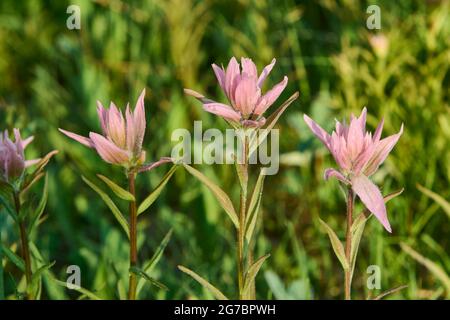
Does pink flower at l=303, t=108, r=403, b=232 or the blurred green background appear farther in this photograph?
the blurred green background

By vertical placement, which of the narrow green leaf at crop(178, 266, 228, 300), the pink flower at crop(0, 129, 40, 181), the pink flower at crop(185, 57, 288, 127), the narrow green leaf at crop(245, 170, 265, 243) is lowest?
the narrow green leaf at crop(178, 266, 228, 300)

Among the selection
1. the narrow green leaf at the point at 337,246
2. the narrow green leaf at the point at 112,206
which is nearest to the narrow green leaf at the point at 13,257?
the narrow green leaf at the point at 112,206

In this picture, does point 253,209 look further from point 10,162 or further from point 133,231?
point 10,162

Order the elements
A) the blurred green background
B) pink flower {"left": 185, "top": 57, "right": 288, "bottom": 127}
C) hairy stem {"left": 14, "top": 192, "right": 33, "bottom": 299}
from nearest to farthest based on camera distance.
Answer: pink flower {"left": 185, "top": 57, "right": 288, "bottom": 127} < hairy stem {"left": 14, "top": 192, "right": 33, "bottom": 299} < the blurred green background

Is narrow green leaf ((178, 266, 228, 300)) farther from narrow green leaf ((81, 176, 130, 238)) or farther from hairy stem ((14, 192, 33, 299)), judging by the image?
hairy stem ((14, 192, 33, 299))

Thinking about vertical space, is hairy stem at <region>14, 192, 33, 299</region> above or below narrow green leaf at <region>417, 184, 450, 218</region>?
below

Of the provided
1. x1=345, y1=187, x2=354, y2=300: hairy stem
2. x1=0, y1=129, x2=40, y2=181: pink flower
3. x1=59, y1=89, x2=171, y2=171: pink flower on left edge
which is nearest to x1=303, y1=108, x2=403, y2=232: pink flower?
x1=345, y1=187, x2=354, y2=300: hairy stem

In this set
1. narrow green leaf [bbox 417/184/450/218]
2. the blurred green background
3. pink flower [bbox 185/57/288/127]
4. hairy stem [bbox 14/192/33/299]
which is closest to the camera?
pink flower [bbox 185/57/288/127]
